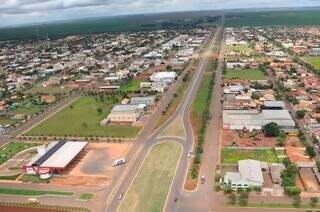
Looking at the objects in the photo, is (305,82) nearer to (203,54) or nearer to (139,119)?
(139,119)

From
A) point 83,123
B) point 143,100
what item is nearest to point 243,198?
point 83,123

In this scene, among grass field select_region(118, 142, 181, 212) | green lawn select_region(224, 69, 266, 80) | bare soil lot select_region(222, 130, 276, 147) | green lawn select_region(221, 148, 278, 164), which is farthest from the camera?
green lawn select_region(224, 69, 266, 80)

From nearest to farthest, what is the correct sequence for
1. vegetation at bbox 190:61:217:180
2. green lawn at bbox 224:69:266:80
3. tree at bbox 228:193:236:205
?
tree at bbox 228:193:236:205, vegetation at bbox 190:61:217:180, green lawn at bbox 224:69:266:80

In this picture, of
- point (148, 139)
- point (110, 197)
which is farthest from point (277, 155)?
point (110, 197)

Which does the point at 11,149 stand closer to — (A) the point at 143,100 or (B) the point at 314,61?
(A) the point at 143,100

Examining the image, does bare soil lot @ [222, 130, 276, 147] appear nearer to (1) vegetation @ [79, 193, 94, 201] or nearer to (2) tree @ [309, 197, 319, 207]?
(2) tree @ [309, 197, 319, 207]

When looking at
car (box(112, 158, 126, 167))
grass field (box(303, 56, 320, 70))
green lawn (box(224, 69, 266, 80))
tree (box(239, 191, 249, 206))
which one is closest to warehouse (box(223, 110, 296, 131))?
car (box(112, 158, 126, 167))
